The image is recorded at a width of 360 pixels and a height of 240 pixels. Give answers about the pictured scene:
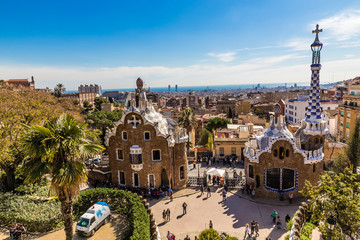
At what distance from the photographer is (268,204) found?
25.3 metres

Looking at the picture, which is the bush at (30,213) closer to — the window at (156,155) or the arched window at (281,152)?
the window at (156,155)

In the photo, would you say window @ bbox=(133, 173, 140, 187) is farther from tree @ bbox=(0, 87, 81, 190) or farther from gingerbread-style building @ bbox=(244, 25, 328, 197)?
gingerbread-style building @ bbox=(244, 25, 328, 197)

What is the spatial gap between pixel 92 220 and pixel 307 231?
55.3 ft

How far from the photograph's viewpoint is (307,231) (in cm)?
1797

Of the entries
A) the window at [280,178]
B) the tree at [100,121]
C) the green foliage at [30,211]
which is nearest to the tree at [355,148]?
the window at [280,178]

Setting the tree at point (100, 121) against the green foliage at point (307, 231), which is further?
the tree at point (100, 121)

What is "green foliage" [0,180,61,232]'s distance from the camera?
20.1 metres

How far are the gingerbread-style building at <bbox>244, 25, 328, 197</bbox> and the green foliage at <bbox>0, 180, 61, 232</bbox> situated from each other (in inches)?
803

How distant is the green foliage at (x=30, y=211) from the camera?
792 inches

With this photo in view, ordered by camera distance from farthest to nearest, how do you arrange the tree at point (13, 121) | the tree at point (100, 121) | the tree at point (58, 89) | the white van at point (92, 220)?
the tree at point (58, 89)
the tree at point (100, 121)
the tree at point (13, 121)
the white van at point (92, 220)

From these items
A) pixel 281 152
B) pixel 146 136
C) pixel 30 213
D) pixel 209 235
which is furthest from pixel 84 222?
pixel 281 152

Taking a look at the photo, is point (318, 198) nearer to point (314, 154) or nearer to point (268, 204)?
point (268, 204)

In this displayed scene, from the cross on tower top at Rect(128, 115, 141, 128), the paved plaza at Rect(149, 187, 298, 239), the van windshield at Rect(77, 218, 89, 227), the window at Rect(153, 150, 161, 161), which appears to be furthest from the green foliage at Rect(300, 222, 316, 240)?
the cross on tower top at Rect(128, 115, 141, 128)

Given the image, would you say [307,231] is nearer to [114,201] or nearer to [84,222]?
[114,201]
